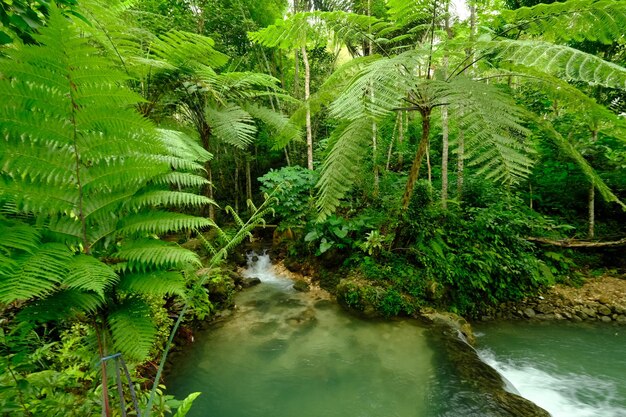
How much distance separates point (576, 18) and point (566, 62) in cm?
67

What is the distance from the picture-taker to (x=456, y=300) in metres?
4.36

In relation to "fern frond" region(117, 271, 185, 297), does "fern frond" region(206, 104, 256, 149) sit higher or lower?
higher

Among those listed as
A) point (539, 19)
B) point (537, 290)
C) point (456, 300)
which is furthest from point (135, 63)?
point (537, 290)

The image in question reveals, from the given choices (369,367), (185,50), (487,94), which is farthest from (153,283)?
(185,50)

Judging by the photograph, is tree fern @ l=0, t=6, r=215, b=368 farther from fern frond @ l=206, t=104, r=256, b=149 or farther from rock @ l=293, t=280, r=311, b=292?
rock @ l=293, t=280, r=311, b=292

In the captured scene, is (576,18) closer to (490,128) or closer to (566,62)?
(566,62)

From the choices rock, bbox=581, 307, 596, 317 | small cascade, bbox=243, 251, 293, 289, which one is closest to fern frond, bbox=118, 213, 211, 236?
small cascade, bbox=243, 251, 293, 289

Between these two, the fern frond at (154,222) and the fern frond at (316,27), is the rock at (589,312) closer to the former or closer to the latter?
the fern frond at (316,27)

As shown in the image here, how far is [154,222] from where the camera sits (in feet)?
2.94

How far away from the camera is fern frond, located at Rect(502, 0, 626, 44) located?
7.32 ft

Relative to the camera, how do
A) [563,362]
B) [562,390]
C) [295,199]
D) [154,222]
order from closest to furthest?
[154,222] < [562,390] < [563,362] < [295,199]

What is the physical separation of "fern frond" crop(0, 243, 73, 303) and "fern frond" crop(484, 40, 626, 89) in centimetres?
283

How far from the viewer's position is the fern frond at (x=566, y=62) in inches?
77.4

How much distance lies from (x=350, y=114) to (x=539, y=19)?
221cm
